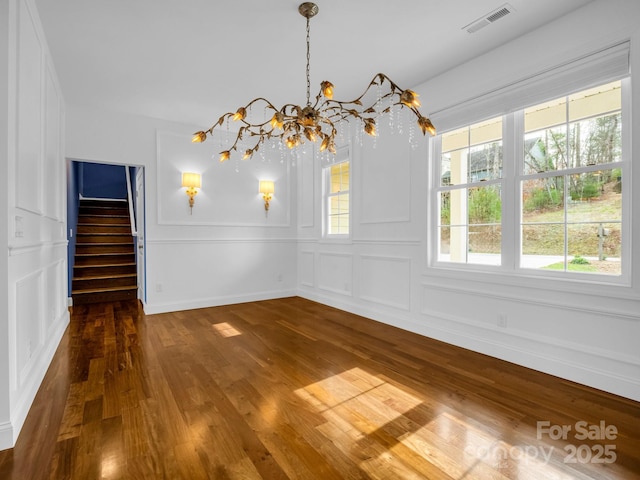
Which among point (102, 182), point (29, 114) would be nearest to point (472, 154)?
point (29, 114)

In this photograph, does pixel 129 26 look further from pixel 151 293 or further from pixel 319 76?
pixel 151 293

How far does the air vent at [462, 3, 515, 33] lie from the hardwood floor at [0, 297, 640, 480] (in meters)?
2.73

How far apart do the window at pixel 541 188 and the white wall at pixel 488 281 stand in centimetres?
19

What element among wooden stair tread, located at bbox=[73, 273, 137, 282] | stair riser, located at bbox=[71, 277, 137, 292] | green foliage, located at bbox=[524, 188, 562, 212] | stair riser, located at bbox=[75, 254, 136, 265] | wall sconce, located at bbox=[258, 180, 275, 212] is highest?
wall sconce, located at bbox=[258, 180, 275, 212]

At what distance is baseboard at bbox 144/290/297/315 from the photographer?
459 centimetres

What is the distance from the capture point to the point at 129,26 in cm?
264

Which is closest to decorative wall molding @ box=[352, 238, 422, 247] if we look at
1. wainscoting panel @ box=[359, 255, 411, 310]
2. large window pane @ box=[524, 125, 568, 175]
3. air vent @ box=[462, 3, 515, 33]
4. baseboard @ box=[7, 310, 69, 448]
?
wainscoting panel @ box=[359, 255, 411, 310]

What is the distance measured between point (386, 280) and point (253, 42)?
287cm

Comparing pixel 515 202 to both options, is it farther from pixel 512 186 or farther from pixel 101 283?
pixel 101 283

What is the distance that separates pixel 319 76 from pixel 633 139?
2643mm

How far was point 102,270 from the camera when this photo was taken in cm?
601

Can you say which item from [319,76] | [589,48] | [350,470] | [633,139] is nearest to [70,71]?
[319,76]

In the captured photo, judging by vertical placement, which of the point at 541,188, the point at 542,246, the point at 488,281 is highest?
the point at 541,188

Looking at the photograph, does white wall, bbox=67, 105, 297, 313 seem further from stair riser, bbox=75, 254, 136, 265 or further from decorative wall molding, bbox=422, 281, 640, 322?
decorative wall molding, bbox=422, 281, 640, 322
